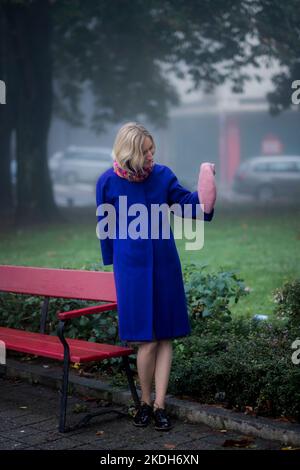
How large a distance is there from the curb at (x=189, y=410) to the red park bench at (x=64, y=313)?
247 millimetres

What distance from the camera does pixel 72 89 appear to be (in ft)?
99.7

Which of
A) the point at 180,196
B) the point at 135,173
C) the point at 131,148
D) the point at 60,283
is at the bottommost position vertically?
the point at 60,283

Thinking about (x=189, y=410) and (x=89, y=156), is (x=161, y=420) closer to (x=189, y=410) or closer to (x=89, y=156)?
(x=189, y=410)

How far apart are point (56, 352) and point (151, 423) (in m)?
0.75

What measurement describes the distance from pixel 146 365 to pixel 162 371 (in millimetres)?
105

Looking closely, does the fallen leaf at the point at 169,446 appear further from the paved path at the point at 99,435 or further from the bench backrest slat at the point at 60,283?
the bench backrest slat at the point at 60,283

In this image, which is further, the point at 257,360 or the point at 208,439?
the point at 257,360

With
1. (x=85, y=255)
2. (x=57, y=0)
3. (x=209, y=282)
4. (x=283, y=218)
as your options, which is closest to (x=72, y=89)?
(x=57, y=0)

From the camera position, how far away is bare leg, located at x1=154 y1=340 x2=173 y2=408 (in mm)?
5258

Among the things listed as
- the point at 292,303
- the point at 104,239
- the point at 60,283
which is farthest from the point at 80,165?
the point at 104,239

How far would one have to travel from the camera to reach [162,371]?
17.4ft

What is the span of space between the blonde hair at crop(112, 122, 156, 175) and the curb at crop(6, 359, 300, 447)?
4.95ft

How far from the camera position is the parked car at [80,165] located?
134 ft

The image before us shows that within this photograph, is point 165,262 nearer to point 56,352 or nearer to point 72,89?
point 56,352
